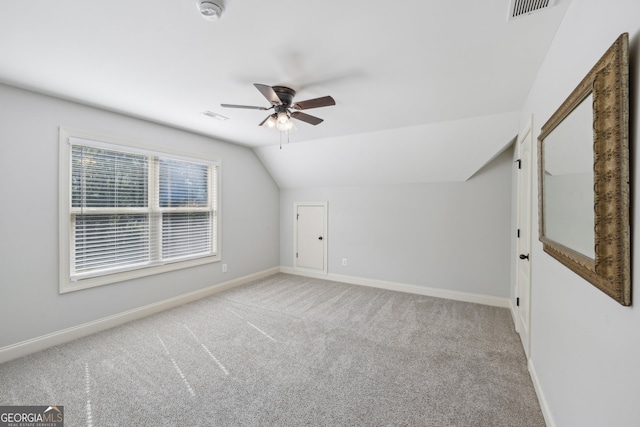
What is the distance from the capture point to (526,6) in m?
1.42

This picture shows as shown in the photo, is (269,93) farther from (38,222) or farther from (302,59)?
(38,222)

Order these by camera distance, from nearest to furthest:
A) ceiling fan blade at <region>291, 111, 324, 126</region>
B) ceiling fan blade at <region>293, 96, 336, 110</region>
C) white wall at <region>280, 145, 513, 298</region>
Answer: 1. ceiling fan blade at <region>293, 96, 336, 110</region>
2. ceiling fan blade at <region>291, 111, 324, 126</region>
3. white wall at <region>280, 145, 513, 298</region>

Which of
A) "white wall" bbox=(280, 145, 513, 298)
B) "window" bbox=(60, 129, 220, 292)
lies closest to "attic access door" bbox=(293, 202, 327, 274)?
"white wall" bbox=(280, 145, 513, 298)

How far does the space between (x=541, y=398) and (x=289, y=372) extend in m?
1.84

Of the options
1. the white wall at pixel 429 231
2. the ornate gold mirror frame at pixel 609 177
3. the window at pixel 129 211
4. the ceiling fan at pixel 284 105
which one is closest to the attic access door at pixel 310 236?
the white wall at pixel 429 231

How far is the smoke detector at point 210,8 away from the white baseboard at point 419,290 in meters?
4.19

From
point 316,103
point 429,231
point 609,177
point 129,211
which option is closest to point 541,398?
point 609,177

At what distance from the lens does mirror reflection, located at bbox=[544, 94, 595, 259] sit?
3.64 feet

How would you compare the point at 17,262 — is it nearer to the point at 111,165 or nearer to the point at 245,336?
the point at 111,165

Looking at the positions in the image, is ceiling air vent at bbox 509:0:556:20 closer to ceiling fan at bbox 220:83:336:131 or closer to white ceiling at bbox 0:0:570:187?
white ceiling at bbox 0:0:570:187

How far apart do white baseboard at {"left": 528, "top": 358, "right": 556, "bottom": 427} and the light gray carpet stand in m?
0.05

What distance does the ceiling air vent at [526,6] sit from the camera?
1.39 meters

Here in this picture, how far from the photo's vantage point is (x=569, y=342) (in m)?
1.40

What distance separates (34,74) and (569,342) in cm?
421
